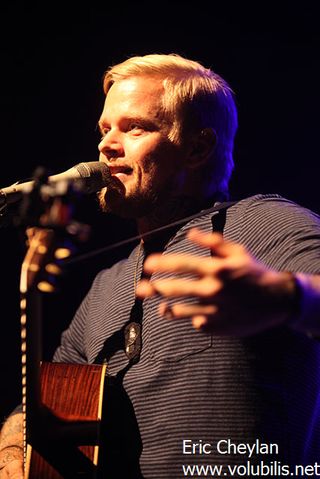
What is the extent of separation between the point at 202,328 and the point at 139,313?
1049 millimetres

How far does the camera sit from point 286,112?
10.3ft

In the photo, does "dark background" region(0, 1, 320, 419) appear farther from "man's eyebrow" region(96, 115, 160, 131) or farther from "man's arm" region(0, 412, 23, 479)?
"man's eyebrow" region(96, 115, 160, 131)

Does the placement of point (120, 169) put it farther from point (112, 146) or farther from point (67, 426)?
point (67, 426)

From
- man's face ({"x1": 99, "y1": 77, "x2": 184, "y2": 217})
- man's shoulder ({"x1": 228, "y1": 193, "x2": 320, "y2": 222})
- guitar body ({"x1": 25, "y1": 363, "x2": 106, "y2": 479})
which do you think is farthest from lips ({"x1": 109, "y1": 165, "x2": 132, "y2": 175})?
guitar body ({"x1": 25, "y1": 363, "x2": 106, "y2": 479})

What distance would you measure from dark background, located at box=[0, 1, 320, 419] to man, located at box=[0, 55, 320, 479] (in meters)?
0.62

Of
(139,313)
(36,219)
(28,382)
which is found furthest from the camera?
(139,313)

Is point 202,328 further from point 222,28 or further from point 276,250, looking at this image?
point 222,28

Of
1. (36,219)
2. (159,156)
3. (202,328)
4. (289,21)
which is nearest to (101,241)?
(159,156)

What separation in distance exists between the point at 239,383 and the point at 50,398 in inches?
25.7

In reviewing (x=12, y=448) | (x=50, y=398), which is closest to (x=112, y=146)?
(x=50, y=398)

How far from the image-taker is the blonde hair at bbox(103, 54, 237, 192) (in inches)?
95.4

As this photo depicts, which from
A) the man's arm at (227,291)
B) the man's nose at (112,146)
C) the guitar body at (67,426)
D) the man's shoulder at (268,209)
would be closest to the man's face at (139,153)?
the man's nose at (112,146)

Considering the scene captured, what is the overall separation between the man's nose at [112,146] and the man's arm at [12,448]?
114cm

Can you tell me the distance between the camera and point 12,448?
2266mm
